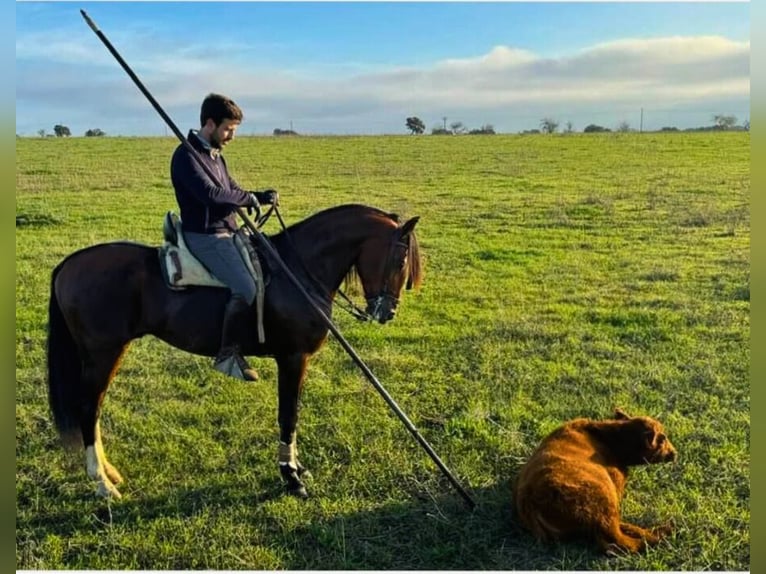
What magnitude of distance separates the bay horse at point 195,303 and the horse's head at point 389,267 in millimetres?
11

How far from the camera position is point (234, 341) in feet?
15.2

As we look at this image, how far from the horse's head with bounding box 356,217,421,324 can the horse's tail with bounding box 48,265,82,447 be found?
2.38 metres

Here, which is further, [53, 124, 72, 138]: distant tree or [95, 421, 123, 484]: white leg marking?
[53, 124, 72, 138]: distant tree

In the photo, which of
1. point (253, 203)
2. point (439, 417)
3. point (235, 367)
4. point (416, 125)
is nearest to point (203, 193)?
point (253, 203)

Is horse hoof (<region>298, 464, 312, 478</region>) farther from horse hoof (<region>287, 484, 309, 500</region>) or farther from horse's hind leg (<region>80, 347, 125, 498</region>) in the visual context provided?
horse's hind leg (<region>80, 347, 125, 498</region>)

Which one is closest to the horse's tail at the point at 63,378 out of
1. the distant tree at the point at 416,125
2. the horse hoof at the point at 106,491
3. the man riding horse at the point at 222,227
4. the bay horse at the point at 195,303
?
the bay horse at the point at 195,303

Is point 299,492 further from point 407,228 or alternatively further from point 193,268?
point 407,228

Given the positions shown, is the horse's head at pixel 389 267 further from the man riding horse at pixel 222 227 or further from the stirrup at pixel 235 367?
the stirrup at pixel 235 367

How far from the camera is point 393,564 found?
413 cm

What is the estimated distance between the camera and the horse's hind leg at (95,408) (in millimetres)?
4766

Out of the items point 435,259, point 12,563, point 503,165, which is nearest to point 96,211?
point 435,259

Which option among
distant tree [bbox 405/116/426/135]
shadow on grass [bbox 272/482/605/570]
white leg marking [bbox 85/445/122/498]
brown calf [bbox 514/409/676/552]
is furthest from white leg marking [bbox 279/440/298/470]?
distant tree [bbox 405/116/426/135]

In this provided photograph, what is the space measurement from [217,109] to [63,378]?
2.40 m

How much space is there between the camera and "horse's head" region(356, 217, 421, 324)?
4461mm
